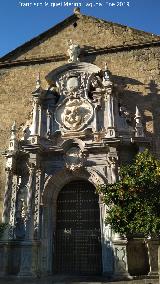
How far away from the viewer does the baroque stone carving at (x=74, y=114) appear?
1195 cm

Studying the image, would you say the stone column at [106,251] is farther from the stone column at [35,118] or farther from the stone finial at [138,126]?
the stone column at [35,118]

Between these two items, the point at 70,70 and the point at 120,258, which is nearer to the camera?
the point at 120,258

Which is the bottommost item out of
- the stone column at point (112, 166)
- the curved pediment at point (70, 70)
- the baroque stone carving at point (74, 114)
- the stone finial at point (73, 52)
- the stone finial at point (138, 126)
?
the stone column at point (112, 166)

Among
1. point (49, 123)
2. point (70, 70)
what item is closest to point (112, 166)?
point (49, 123)

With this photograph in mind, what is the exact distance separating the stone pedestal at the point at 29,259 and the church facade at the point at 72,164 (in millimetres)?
29

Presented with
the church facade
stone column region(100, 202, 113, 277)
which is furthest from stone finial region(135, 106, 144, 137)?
stone column region(100, 202, 113, 277)

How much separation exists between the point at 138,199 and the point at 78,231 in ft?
12.6

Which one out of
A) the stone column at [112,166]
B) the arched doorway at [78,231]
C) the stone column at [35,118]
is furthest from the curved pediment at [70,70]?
the arched doorway at [78,231]

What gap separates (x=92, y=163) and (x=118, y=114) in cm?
208

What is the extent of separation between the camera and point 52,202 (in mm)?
11383

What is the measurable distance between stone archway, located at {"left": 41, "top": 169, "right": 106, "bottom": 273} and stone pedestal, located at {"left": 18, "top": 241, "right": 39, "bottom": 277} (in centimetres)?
36

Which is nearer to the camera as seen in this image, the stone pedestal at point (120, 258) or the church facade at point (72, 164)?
the stone pedestal at point (120, 258)

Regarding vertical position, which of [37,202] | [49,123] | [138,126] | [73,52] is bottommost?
[37,202]

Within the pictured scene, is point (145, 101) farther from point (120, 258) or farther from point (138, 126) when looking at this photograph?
point (120, 258)
